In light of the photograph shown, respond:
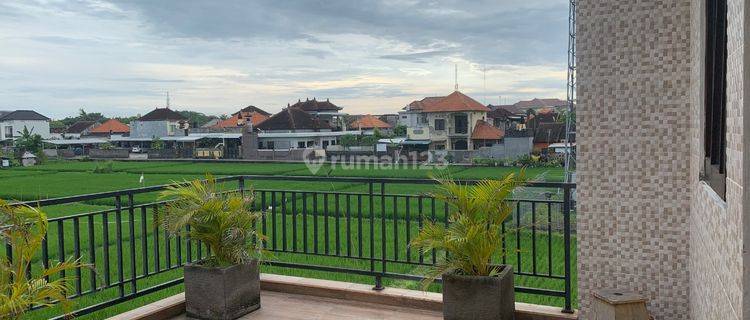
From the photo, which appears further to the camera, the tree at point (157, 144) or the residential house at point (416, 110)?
the tree at point (157, 144)

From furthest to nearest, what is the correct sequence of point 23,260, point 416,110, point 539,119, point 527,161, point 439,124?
point 539,119
point 416,110
point 439,124
point 527,161
point 23,260

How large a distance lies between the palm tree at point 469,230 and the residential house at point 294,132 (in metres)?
42.9

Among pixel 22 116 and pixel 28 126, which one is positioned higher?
pixel 22 116

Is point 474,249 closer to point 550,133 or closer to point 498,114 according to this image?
point 550,133

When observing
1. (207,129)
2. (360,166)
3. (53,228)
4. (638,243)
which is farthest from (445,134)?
(638,243)

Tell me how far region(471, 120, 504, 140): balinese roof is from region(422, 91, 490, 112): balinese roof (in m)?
1.34

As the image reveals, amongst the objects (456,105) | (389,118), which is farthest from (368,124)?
(456,105)

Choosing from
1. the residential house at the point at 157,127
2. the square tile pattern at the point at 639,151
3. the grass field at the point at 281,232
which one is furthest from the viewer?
the residential house at the point at 157,127

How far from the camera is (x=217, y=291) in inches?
135

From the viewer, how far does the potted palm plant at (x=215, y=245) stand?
342 centimetres

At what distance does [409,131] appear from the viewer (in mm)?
46656

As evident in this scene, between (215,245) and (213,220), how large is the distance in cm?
18

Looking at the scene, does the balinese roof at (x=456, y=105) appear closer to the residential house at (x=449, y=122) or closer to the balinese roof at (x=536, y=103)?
the residential house at (x=449, y=122)

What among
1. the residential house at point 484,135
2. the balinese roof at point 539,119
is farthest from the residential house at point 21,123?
the balinese roof at point 539,119
